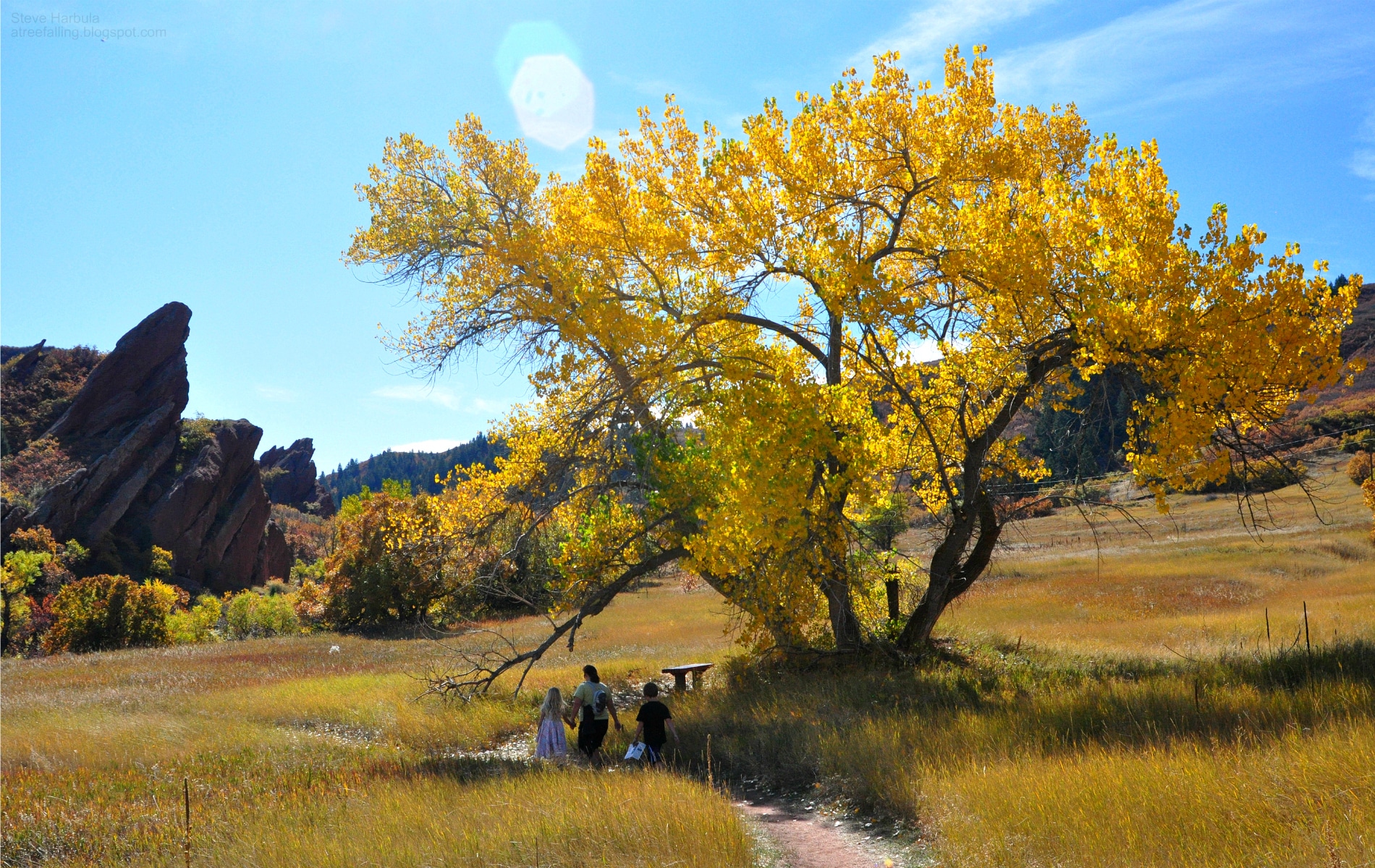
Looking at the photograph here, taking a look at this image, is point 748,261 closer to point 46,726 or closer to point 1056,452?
point 1056,452

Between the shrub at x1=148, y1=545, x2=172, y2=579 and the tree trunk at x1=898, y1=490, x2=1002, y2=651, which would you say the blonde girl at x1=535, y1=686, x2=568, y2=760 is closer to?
the tree trunk at x1=898, y1=490, x2=1002, y2=651

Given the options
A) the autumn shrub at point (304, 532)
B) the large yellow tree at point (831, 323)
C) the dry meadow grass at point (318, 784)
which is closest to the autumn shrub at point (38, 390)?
the autumn shrub at point (304, 532)

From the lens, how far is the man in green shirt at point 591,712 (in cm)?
1091

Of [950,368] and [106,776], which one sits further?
[950,368]

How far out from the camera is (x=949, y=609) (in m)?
24.3

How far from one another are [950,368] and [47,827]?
1196 centimetres

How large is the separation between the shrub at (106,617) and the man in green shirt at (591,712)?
99.0 ft

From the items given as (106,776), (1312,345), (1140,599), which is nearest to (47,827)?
(106,776)

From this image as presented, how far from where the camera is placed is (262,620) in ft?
138

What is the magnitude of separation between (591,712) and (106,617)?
30760mm

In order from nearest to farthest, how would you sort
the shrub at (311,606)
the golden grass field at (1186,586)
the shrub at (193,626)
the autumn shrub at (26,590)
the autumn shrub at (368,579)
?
the golden grass field at (1186,586)
the shrub at (193,626)
the autumn shrub at (368,579)
the autumn shrub at (26,590)
the shrub at (311,606)

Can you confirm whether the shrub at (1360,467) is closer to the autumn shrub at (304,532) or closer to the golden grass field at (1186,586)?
the golden grass field at (1186,586)

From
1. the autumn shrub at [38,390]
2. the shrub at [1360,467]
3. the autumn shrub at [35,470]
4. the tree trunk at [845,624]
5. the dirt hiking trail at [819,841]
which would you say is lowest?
the dirt hiking trail at [819,841]

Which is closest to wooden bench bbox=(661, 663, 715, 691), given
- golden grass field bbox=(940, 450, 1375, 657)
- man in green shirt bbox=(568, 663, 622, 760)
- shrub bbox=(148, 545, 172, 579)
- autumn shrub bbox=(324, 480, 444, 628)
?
man in green shirt bbox=(568, 663, 622, 760)
